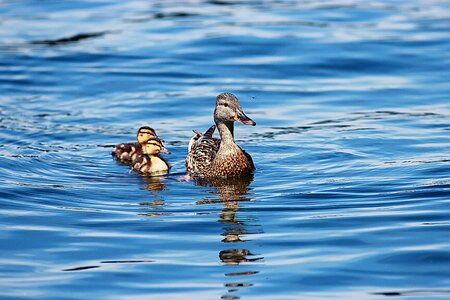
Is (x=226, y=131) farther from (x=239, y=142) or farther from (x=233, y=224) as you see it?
(x=233, y=224)

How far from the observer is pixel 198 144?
11570mm

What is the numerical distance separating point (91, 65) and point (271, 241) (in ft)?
31.7

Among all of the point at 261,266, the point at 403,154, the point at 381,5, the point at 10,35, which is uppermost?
the point at 381,5

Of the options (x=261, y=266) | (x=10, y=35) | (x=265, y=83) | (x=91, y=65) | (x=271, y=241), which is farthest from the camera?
(x=10, y=35)

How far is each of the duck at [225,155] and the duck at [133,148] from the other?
1.85 ft

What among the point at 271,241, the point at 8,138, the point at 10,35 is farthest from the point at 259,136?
the point at 10,35

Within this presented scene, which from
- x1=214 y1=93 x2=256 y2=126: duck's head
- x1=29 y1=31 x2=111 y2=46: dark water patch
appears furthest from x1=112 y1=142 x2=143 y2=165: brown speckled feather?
x1=29 y1=31 x2=111 y2=46: dark water patch

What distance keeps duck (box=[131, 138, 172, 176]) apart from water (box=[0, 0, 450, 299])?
134 mm

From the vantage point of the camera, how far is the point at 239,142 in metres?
12.8

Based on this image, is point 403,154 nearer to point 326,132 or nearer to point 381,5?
point 326,132

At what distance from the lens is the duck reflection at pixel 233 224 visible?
7.53m

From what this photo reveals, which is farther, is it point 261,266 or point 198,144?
point 198,144

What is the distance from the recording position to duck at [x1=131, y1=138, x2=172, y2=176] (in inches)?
443

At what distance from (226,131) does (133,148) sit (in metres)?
1.27
